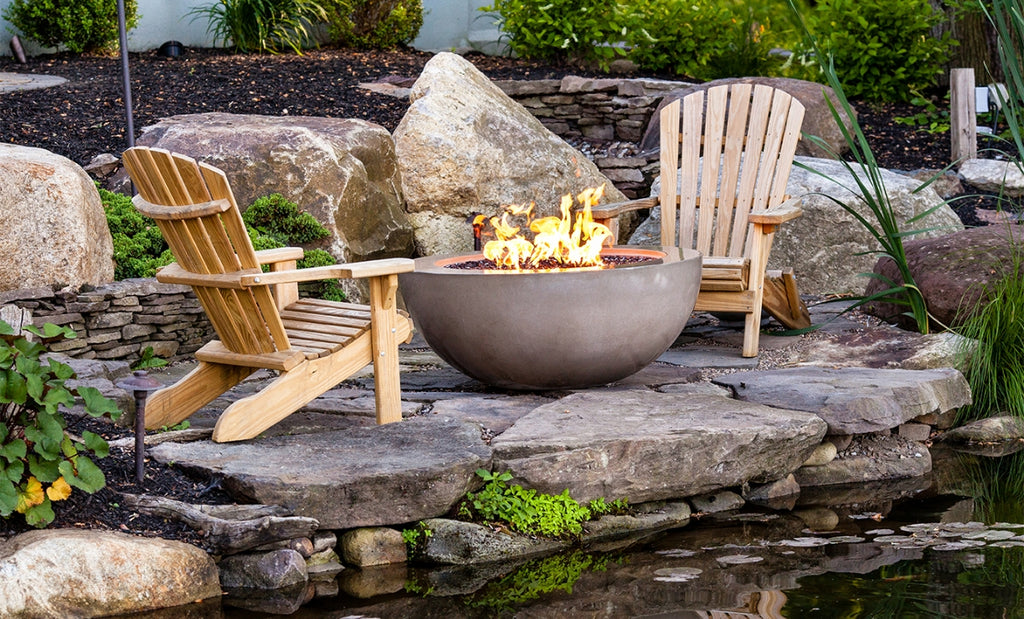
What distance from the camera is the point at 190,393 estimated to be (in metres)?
3.81

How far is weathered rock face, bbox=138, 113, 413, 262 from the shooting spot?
5867 millimetres

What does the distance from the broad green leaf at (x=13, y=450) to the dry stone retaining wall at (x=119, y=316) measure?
177cm

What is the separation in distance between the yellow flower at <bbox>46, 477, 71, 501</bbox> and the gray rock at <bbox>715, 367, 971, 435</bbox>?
2.36m

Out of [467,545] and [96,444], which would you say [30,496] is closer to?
[96,444]

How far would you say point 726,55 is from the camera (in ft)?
28.9

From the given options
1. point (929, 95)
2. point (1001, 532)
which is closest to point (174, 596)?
point (1001, 532)

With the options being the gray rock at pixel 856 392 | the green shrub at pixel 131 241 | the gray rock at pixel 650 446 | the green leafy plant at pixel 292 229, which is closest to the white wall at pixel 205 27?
the green shrub at pixel 131 241

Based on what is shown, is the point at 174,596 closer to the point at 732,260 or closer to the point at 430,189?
the point at 732,260

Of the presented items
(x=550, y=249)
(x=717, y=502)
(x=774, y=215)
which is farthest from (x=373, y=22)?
(x=717, y=502)

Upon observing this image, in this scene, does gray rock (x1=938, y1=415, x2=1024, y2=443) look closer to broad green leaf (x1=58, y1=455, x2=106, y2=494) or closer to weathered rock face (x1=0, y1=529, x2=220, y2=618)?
weathered rock face (x1=0, y1=529, x2=220, y2=618)

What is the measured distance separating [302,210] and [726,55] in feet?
13.9

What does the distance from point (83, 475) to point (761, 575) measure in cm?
183

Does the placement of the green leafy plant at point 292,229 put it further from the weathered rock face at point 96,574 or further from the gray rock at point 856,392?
the weathered rock face at point 96,574

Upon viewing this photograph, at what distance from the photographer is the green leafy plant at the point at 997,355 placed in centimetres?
450
